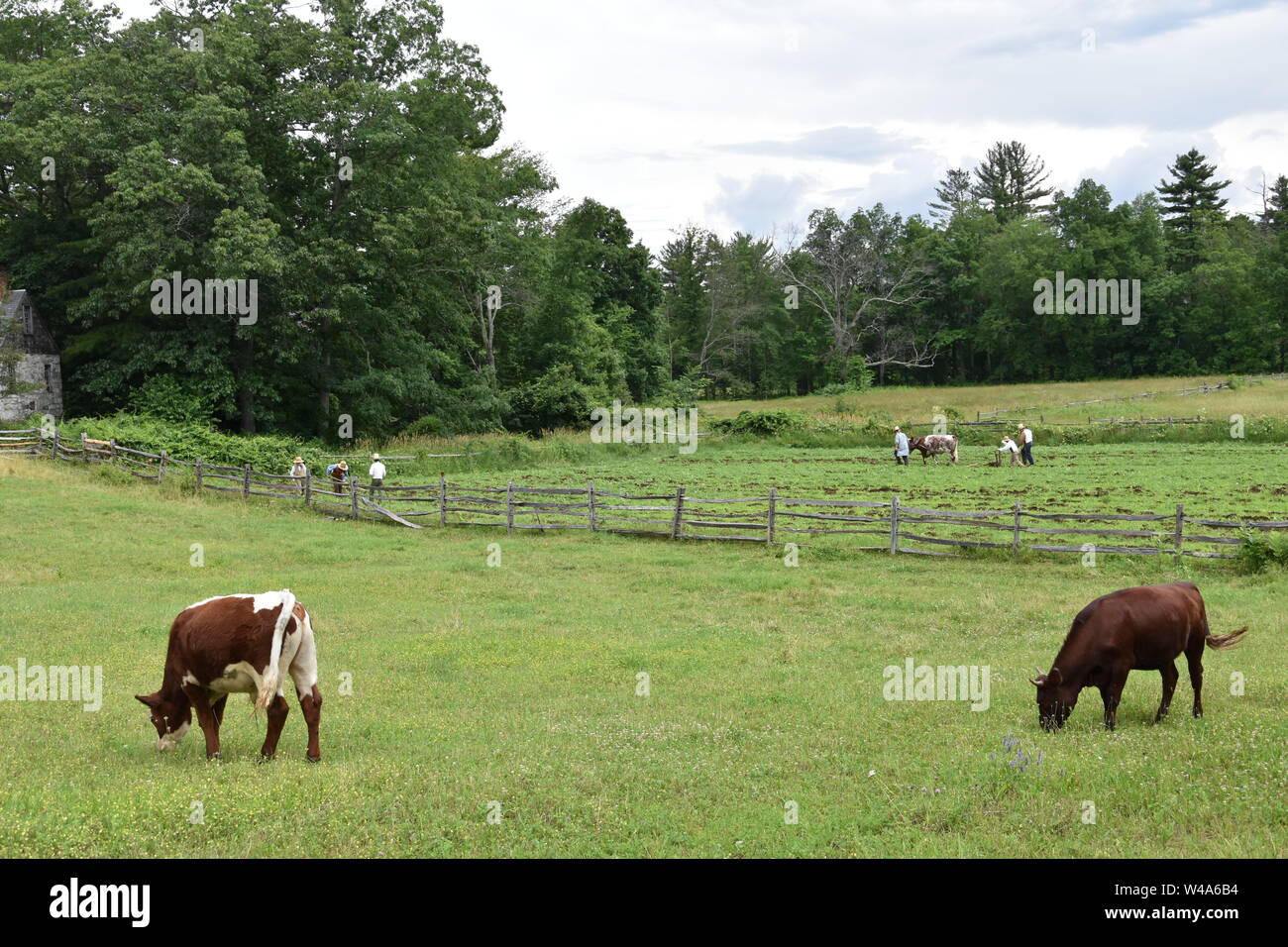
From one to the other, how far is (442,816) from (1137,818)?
477cm

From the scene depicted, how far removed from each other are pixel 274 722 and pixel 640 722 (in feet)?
11.5

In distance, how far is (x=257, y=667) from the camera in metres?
8.76

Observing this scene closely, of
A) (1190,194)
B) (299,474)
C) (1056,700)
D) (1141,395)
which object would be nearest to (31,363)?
(299,474)

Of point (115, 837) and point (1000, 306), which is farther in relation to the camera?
point (1000, 306)

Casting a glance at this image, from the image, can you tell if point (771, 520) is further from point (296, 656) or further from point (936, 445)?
point (936, 445)

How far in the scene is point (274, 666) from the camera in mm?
8633

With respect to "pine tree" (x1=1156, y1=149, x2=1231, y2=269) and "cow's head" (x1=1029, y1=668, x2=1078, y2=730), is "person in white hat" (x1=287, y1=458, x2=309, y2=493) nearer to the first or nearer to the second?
"cow's head" (x1=1029, y1=668, x2=1078, y2=730)

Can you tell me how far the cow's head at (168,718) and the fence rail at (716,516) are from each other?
12537mm

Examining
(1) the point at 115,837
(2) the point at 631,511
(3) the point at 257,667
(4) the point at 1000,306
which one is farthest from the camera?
(4) the point at 1000,306

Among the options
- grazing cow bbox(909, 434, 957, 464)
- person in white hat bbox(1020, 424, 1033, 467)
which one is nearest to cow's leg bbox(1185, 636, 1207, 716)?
person in white hat bbox(1020, 424, 1033, 467)

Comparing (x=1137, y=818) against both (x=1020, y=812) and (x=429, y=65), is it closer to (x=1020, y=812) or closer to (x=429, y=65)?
(x=1020, y=812)

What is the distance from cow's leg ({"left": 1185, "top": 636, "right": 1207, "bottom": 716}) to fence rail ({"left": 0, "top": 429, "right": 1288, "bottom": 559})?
9528 mm

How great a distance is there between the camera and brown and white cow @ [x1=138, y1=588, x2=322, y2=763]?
8.72 metres

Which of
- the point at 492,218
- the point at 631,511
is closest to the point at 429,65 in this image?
the point at 492,218
